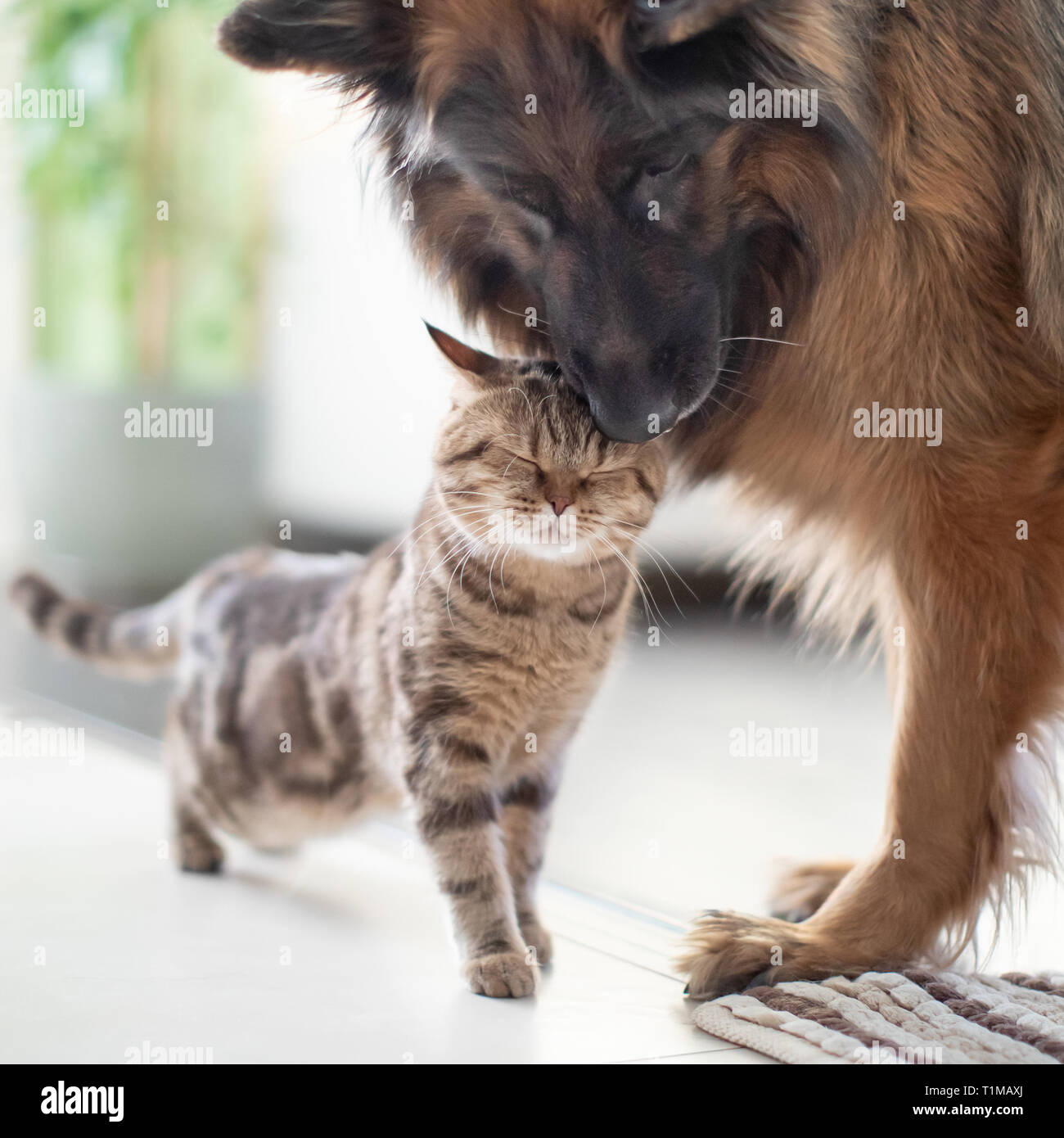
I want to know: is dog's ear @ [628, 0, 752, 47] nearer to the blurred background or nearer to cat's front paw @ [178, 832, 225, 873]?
cat's front paw @ [178, 832, 225, 873]

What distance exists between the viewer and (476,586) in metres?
1.54

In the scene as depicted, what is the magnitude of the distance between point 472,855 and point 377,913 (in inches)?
12.0

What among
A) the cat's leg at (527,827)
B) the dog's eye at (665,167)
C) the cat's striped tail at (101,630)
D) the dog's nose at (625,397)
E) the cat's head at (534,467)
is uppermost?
the dog's eye at (665,167)

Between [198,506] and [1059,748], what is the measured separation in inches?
95.8

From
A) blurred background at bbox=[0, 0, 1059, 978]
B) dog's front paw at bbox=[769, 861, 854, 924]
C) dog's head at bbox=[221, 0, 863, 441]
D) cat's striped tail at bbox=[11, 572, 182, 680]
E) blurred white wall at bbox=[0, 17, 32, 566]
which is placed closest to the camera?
dog's head at bbox=[221, 0, 863, 441]

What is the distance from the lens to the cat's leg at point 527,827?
1.60 m

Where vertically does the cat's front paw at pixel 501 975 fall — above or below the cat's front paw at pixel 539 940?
above

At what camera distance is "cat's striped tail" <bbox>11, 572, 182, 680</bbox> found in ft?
6.96

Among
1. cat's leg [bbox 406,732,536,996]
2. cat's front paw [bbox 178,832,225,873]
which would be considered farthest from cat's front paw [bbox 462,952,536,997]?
cat's front paw [bbox 178,832,225,873]

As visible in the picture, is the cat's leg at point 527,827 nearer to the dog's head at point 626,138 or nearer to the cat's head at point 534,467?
the cat's head at point 534,467

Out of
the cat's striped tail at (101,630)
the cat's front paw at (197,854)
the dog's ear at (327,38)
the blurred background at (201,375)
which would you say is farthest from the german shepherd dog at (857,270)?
the blurred background at (201,375)

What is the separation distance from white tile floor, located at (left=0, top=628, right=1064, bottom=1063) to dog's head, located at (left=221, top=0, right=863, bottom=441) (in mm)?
537

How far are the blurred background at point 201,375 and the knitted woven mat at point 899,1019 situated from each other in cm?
A: 125
